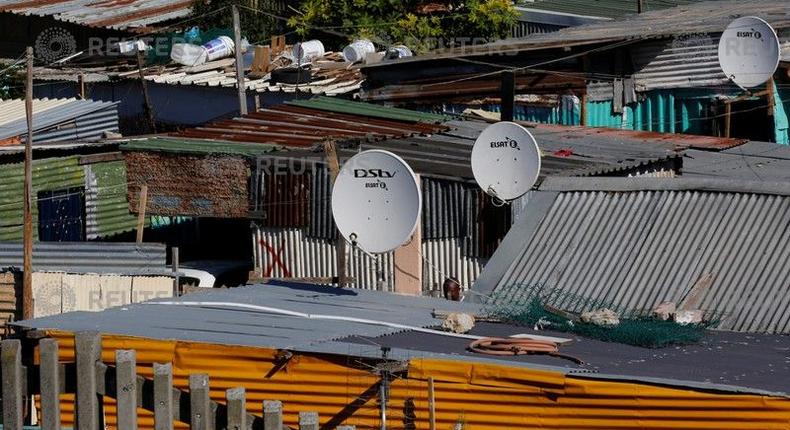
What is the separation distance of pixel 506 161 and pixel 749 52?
27.4 ft

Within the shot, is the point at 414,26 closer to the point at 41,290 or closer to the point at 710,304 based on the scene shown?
the point at 41,290

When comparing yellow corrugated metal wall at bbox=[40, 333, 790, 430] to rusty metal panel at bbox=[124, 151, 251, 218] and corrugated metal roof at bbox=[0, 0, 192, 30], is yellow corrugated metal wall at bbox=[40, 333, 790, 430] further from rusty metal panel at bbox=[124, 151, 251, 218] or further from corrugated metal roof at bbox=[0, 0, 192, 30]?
corrugated metal roof at bbox=[0, 0, 192, 30]

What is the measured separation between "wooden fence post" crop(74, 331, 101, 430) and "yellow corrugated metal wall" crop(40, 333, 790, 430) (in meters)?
3.02

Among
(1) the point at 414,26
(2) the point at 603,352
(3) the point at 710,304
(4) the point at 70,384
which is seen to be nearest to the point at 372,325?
(2) the point at 603,352

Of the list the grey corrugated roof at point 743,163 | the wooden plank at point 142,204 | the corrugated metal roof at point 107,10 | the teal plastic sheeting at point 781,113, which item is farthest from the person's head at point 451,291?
the corrugated metal roof at point 107,10

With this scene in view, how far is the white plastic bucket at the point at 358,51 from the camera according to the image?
31688mm

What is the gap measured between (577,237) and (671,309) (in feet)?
A: 5.61

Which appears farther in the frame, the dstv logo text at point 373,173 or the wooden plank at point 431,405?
the dstv logo text at point 373,173

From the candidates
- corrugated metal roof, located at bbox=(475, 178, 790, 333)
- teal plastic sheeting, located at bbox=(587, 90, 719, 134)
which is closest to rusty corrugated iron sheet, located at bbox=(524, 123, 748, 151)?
teal plastic sheeting, located at bbox=(587, 90, 719, 134)

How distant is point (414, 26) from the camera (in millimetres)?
34062

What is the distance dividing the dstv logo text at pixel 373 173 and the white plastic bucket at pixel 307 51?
18.5m

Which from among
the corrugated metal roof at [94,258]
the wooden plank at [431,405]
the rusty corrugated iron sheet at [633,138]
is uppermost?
the rusty corrugated iron sheet at [633,138]

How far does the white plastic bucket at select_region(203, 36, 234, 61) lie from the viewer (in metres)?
34.2

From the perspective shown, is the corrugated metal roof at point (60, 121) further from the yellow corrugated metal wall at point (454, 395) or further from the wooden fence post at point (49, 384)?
the wooden fence post at point (49, 384)
